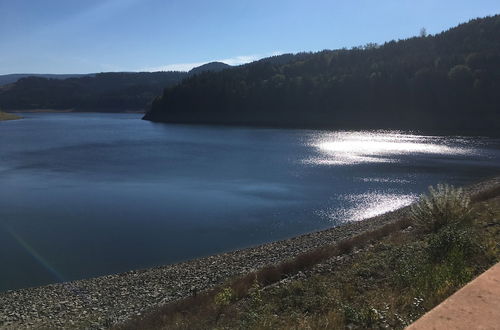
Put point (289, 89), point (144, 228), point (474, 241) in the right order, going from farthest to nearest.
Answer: point (289, 89) → point (144, 228) → point (474, 241)

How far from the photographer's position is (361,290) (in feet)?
23.1

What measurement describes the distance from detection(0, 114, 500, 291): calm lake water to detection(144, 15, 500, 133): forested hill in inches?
992

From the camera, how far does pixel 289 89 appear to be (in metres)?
105

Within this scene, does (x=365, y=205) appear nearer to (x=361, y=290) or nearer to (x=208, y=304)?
(x=208, y=304)

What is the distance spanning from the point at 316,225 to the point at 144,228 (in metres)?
7.91

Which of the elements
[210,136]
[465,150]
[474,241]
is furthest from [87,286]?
[210,136]

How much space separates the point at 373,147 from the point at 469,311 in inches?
1922

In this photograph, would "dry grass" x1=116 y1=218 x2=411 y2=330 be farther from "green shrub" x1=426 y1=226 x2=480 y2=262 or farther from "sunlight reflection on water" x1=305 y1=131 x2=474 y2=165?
"sunlight reflection on water" x1=305 y1=131 x2=474 y2=165

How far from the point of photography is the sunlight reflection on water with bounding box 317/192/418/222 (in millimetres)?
22219

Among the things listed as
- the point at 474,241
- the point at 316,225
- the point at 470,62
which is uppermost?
the point at 470,62

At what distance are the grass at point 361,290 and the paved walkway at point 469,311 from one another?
3.47ft

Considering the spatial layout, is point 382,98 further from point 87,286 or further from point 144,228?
point 87,286

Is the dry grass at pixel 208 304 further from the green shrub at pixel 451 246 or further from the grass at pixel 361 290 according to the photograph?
the green shrub at pixel 451 246

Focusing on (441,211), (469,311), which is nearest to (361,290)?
(469,311)
